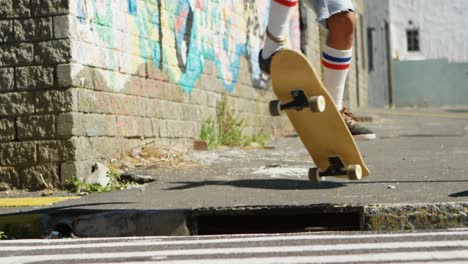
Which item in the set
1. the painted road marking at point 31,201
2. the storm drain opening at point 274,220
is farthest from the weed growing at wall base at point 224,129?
the storm drain opening at point 274,220

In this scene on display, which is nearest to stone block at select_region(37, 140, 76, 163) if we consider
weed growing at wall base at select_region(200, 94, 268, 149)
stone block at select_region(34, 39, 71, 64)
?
stone block at select_region(34, 39, 71, 64)

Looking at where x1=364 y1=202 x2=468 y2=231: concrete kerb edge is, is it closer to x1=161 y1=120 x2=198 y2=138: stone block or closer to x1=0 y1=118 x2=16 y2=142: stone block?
x1=0 y1=118 x2=16 y2=142: stone block

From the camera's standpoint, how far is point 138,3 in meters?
8.54

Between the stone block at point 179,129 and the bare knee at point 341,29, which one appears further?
the stone block at point 179,129

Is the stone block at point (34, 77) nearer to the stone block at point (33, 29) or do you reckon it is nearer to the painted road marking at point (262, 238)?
the stone block at point (33, 29)

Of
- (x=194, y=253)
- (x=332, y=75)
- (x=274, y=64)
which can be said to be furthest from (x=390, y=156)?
(x=194, y=253)

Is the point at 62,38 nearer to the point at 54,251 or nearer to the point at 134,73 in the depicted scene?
the point at 134,73

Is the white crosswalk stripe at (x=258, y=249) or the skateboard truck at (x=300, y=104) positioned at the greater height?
the skateboard truck at (x=300, y=104)

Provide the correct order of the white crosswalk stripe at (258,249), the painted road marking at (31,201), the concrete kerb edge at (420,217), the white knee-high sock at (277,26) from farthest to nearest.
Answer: the painted road marking at (31,201)
the white knee-high sock at (277,26)
the concrete kerb edge at (420,217)
the white crosswalk stripe at (258,249)

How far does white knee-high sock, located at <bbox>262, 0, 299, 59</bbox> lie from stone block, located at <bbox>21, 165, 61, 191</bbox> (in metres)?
2.61

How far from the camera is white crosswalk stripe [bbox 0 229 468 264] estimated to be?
383 centimetres

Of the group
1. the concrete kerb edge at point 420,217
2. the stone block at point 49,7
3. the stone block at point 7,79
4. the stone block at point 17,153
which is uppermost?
the stone block at point 49,7

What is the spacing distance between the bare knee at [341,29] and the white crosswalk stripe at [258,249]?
149cm

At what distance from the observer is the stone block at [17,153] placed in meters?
7.20
